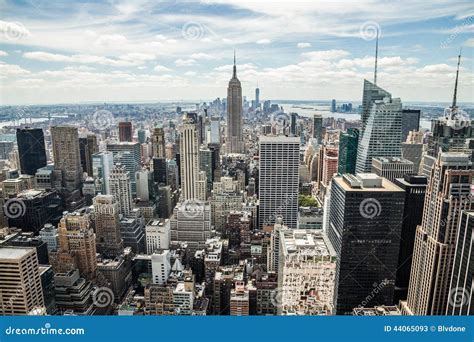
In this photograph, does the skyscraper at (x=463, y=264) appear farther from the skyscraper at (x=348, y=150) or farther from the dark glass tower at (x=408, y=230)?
the skyscraper at (x=348, y=150)

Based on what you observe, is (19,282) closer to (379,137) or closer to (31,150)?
(31,150)

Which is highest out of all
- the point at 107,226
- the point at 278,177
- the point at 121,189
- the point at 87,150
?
the point at 87,150

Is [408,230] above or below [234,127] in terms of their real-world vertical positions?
below

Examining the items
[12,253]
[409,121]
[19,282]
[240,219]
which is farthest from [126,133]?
[409,121]

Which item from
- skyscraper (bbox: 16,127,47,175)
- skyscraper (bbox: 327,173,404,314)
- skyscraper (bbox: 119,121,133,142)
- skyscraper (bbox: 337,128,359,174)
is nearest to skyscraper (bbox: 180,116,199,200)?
skyscraper (bbox: 119,121,133,142)

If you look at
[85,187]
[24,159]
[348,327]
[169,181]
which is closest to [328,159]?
[169,181]

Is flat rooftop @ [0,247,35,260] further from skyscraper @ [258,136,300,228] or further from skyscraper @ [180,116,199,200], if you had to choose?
skyscraper @ [180,116,199,200]

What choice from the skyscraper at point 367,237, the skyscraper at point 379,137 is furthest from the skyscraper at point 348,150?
the skyscraper at point 367,237
